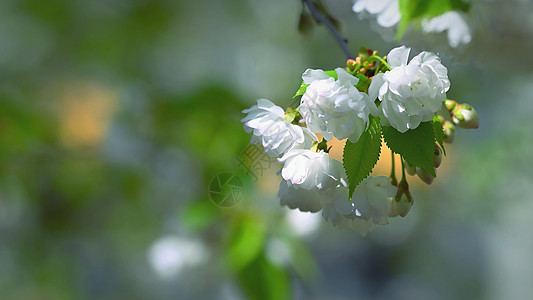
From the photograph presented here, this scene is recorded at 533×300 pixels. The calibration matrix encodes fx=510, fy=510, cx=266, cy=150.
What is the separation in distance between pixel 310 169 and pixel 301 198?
0.16 feet

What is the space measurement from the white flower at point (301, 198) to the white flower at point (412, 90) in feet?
0.31

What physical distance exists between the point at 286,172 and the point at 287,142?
2 cm

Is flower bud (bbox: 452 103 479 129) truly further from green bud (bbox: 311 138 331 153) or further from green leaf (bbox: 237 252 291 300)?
green leaf (bbox: 237 252 291 300)

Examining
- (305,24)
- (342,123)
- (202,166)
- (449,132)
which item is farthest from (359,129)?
(202,166)

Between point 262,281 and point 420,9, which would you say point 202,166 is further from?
point 420,9

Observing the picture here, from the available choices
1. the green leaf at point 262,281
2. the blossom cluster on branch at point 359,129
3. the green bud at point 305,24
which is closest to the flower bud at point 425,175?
the blossom cluster on branch at point 359,129

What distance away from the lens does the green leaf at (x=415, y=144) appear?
0.36m

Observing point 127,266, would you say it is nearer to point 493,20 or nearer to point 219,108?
point 219,108

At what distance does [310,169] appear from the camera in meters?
0.37

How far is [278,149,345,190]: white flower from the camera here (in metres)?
0.37

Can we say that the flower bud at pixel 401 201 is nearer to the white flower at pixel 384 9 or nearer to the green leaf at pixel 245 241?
the white flower at pixel 384 9

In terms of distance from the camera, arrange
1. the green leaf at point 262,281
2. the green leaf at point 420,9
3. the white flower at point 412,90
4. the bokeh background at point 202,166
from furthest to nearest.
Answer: the bokeh background at point 202,166 < the green leaf at point 262,281 < the green leaf at point 420,9 < the white flower at point 412,90

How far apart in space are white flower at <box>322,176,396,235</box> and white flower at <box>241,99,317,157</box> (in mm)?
51

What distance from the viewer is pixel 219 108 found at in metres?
1.18
